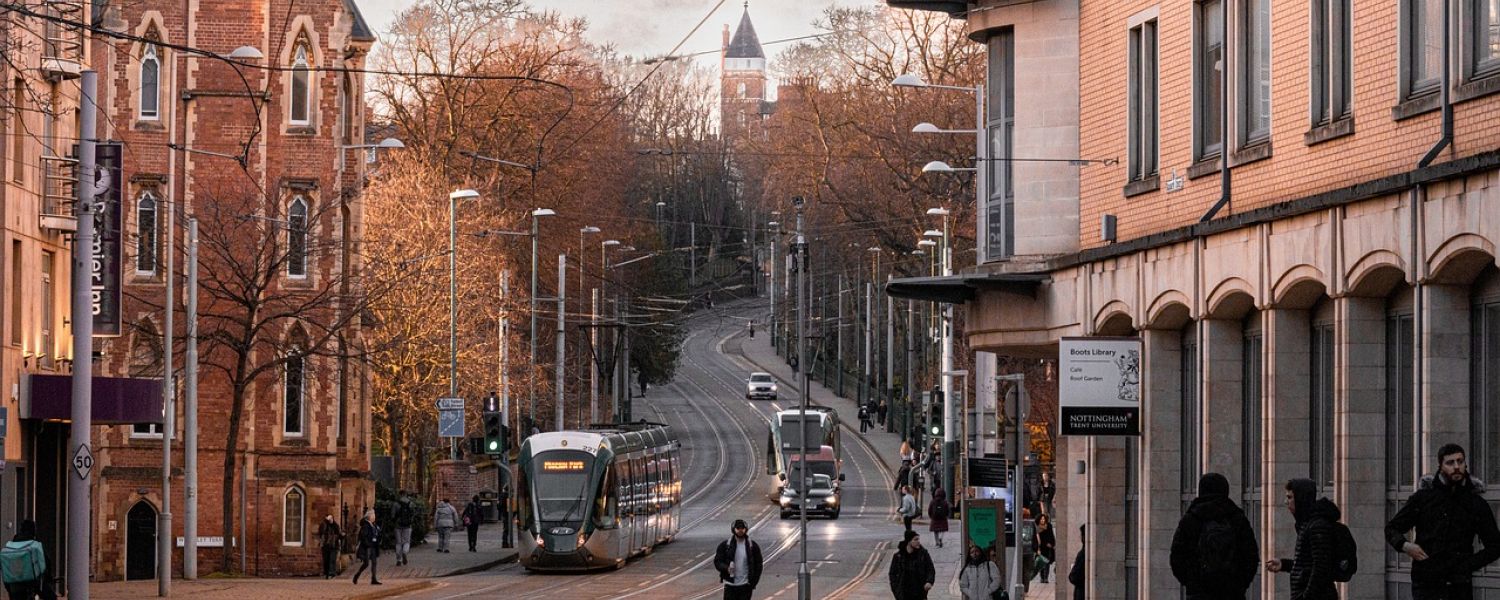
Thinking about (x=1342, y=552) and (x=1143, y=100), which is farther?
(x=1143, y=100)

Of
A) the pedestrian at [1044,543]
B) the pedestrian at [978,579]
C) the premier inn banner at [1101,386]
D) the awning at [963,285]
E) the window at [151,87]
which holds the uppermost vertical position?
the window at [151,87]

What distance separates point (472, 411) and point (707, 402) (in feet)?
177

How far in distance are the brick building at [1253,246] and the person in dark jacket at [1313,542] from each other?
4241mm

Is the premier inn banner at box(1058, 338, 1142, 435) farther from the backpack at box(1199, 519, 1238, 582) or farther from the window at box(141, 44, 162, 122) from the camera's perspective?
the window at box(141, 44, 162, 122)

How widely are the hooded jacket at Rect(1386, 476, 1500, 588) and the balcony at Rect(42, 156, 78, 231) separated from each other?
87.6ft

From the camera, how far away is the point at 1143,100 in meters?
26.3

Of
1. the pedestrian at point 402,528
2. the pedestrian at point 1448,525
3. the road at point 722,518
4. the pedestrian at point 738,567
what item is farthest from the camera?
the pedestrian at point 402,528

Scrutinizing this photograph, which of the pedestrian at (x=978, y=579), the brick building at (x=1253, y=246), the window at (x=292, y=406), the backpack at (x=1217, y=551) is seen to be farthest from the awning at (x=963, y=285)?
the window at (x=292, y=406)

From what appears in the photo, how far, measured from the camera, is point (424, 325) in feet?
208

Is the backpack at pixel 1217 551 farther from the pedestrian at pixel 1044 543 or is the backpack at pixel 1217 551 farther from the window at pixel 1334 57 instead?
the pedestrian at pixel 1044 543

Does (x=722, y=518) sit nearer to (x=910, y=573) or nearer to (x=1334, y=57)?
(x=910, y=573)

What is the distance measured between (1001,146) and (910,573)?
5.97 meters

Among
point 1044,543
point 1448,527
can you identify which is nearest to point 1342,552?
point 1448,527

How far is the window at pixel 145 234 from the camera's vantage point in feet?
172
